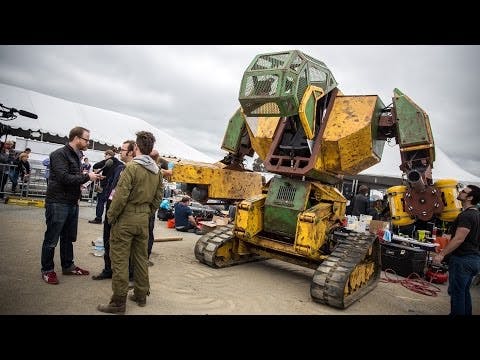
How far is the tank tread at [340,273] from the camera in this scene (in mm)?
4430

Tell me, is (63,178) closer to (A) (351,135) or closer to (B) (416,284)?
(A) (351,135)

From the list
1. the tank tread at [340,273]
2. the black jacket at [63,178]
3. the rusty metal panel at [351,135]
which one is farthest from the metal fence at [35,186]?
the tank tread at [340,273]

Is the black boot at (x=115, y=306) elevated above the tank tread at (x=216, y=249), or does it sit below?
below

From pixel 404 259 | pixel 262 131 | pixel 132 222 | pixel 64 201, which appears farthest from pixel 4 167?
pixel 404 259

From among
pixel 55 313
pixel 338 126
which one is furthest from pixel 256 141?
pixel 55 313

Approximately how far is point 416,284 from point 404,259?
767 mm

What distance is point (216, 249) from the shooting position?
5809mm

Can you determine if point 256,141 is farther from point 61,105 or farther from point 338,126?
point 61,105

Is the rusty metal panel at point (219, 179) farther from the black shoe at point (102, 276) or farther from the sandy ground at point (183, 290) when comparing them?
the black shoe at point (102, 276)

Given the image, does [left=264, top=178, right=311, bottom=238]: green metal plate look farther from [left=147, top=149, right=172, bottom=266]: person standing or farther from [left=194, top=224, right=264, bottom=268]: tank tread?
[left=147, top=149, right=172, bottom=266]: person standing

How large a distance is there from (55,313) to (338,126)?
4.61 m

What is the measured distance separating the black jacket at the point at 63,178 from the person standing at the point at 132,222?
1.07 metres

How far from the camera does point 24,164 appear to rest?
481 inches

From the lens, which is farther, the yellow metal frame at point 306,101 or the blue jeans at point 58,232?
the yellow metal frame at point 306,101
